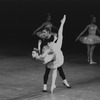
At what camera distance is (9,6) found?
3447 centimetres

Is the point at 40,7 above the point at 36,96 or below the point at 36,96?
above

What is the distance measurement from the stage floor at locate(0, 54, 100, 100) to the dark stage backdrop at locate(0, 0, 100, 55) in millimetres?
3248

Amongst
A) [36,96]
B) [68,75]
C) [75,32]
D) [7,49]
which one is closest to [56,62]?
[36,96]

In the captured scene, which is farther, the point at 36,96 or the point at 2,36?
the point at 2,36

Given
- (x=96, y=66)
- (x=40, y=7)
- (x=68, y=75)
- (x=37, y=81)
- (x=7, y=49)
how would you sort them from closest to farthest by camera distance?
1. (x=37, y=81)
2. (x=68, y=75)
3. (x=96, y=66)
4. (x=7, y=49)
5. (x=40, y=7)

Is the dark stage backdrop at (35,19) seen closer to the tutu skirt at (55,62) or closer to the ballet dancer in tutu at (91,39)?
the ballet dancer in tutu at (91,39)

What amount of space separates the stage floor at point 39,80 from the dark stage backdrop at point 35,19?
3248 millimetres

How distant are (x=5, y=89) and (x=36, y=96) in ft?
3.47

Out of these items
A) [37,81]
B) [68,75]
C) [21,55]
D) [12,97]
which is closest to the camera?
[12,97]

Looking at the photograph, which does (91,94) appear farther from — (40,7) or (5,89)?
(40,7)

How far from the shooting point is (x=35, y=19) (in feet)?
97.5

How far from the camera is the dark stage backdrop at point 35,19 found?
19844mm

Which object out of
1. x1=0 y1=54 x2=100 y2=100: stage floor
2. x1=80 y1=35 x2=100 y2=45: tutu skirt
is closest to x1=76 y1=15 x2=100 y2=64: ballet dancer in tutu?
x1=80 y1=35 x2=100 y2=45: tutu skirt

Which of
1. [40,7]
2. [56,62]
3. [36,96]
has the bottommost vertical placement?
[36,96]
